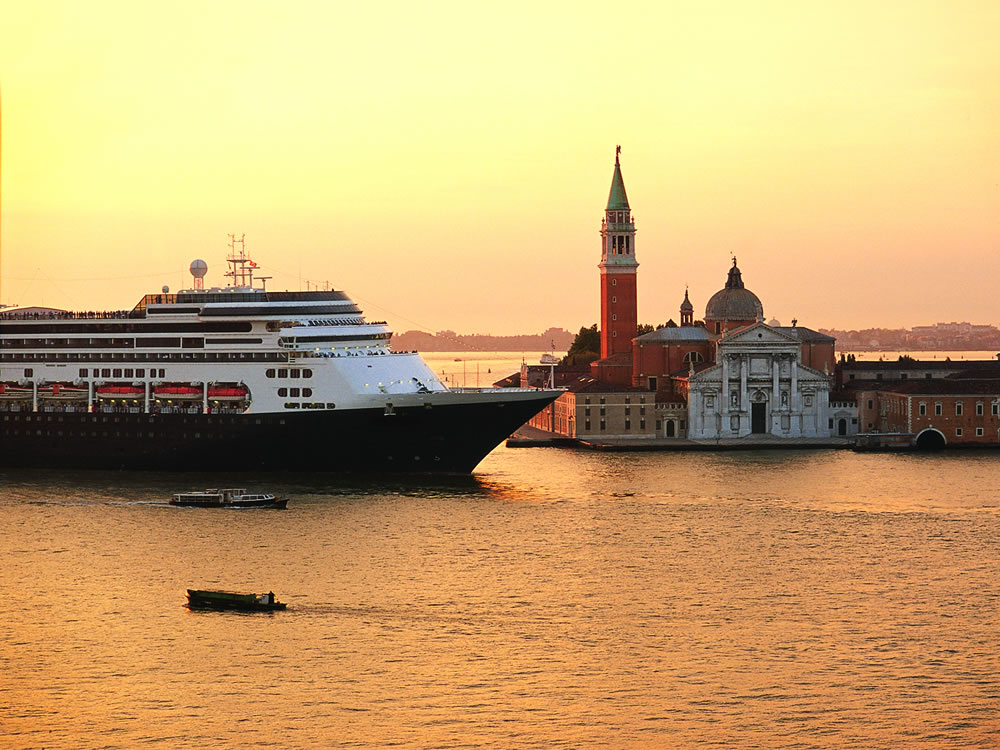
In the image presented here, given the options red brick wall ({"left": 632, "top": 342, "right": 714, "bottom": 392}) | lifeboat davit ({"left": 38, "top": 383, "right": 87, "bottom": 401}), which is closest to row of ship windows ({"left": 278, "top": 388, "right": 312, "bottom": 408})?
lifeboat davit ({"left": 38, "top": 383, "right": 87, "bottom": 401})

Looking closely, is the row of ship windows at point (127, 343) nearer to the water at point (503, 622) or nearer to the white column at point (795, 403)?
the water at point (503, 622)

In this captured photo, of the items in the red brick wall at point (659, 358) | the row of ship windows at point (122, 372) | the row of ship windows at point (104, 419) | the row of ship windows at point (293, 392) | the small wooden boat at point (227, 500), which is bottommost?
the small wooden boat at point (227, 500)

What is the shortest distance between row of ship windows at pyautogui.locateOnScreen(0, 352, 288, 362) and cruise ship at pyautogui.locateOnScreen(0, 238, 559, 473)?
5cm

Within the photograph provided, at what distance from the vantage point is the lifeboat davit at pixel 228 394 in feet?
197

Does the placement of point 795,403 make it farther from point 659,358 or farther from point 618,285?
point 618,285

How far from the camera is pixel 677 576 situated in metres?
39.7

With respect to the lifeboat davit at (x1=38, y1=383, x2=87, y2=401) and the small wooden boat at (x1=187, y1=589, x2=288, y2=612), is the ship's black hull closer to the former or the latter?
the lifeboat davit at (x1=38, y1=383, x2=87, y2=401)

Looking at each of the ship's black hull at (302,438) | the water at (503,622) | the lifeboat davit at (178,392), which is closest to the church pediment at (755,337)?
the ship's black hull at (302,438)

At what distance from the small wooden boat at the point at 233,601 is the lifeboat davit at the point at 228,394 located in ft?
79.3

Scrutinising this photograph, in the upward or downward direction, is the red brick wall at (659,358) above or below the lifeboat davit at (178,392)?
above

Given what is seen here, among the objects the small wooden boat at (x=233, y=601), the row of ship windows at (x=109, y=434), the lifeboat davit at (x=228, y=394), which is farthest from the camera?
the lifeboat davit at (x=228, y=394)

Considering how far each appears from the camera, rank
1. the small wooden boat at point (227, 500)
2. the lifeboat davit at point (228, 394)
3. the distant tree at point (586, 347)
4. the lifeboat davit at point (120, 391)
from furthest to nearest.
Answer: the distant tree at point (586, 347) < the lifeboat davit at point (120, 391) < the lifeboat davit at point (228, 394) < the small wooden boat at point (227, 500)

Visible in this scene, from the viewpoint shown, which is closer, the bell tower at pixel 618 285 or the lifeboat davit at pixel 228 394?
the lifeboat davit at pixel 228 394

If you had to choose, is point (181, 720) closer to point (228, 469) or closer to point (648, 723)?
point (648, 723)
